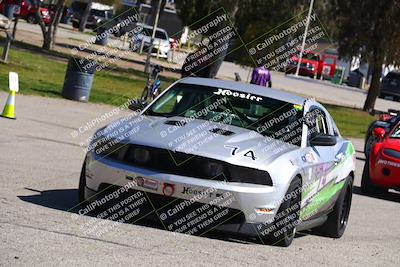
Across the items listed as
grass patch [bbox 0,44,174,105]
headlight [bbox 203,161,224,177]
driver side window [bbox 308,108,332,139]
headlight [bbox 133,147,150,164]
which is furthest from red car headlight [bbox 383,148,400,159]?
grass patch [bbox 0,44,174,105]

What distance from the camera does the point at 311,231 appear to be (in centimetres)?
1105

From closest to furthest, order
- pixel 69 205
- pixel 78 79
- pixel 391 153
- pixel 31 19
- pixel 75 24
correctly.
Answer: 1. pixel 69 205
2. pixel 391 153
3. pixel 78 79
4. pixel 31 19
5. pixel 75 24

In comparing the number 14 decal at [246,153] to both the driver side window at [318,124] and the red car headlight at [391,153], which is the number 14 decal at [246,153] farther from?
the red car headlight at [391,153]

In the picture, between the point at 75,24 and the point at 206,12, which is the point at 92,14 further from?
the point at 206,12

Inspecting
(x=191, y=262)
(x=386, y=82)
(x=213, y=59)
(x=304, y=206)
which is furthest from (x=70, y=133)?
(x=386, y=82)

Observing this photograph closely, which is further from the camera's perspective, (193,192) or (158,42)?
(158,42)

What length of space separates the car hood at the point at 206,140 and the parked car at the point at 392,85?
188 ft

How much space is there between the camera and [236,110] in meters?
10.1

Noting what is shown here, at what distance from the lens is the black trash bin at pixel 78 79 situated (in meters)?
23.3

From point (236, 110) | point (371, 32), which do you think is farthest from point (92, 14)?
point (236, 110)

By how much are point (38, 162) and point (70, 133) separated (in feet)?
15.4

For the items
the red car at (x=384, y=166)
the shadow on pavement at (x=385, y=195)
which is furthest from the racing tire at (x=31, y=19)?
the red car at (x=384, y=166)

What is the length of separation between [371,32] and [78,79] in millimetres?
25375

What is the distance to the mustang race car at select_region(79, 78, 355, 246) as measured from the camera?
8703 millimetres
